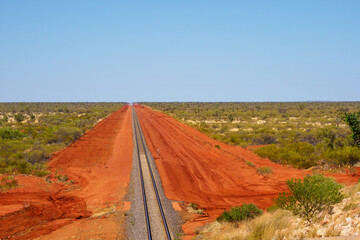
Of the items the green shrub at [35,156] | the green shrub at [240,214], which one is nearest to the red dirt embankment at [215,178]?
Result: the green shrub at [240,214]

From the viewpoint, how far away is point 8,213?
39.5ft

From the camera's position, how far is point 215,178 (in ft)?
60.2

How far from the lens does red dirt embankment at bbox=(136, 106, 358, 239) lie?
14.3 metres

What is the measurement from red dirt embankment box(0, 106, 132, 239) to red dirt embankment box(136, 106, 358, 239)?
10.1 ft

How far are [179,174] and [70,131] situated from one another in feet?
72.6

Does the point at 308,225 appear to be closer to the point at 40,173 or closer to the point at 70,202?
the point at 70,202

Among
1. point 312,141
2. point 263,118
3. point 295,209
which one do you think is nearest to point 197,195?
point 295,209

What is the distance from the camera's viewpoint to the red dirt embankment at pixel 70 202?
1074cm

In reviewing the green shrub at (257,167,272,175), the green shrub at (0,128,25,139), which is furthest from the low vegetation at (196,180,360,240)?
the green shrub at (0,128,25,139)

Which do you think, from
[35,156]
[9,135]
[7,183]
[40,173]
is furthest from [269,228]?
[9,135]

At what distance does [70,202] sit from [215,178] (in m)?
9.08

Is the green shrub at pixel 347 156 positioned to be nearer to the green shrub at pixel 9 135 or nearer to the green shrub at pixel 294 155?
the green shrub at pixel 294 155

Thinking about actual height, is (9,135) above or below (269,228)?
below

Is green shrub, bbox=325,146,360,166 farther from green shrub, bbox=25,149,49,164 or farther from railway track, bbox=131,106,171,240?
green shrub, bbox=25,149,49,164
